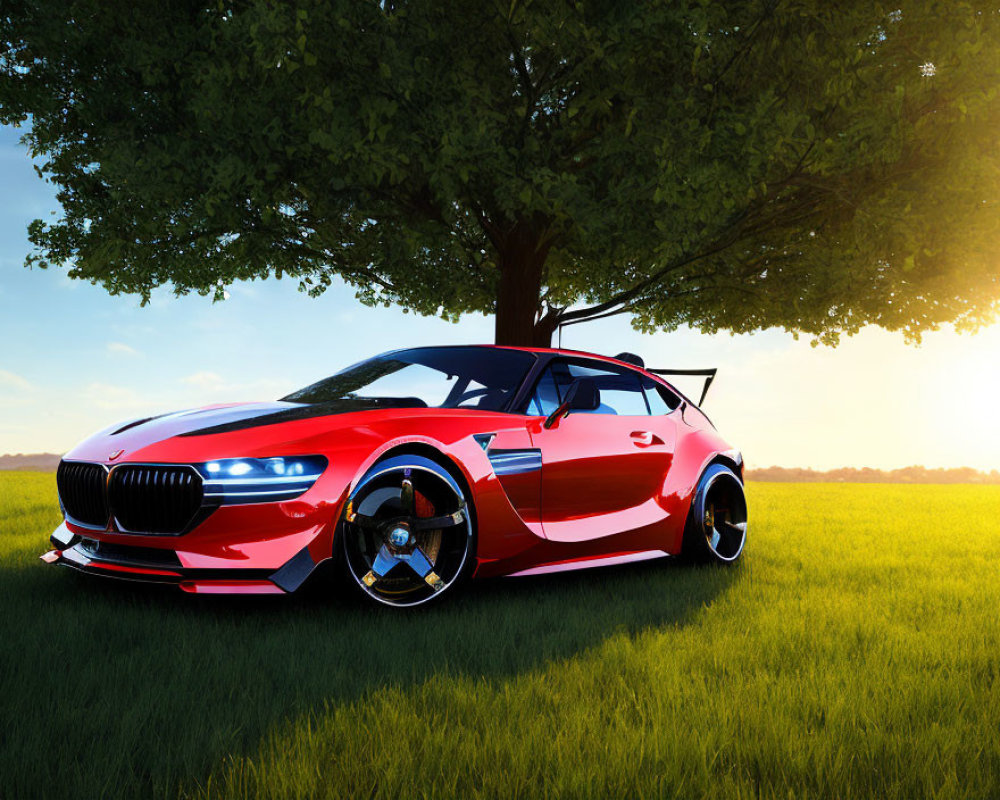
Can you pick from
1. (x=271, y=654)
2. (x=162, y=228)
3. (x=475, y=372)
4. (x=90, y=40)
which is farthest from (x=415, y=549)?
(x=90, y=40)

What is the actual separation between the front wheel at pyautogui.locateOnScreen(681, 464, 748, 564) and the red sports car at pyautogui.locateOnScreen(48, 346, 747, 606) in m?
0.04

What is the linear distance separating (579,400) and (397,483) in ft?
4.72

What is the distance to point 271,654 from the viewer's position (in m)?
3.55

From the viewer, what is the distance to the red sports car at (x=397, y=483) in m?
4.15

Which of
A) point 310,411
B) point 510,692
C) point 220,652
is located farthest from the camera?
point 310,411

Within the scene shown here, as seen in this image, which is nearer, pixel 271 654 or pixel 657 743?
pixel 657 743

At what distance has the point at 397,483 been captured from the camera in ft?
14.8

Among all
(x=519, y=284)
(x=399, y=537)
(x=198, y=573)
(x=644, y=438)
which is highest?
(x=519, y=284)

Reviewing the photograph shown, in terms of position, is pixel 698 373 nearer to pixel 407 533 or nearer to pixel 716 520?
pixel 716 520

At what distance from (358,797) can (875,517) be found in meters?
9.79

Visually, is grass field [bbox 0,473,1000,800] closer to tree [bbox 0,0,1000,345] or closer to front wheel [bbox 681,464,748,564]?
front wheel [bbox 681,464,748,564]

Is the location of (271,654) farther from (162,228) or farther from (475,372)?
(162,228)

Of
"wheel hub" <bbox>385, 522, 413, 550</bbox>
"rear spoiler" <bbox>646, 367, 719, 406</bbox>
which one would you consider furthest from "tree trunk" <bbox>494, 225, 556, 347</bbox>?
"wheel hub" <bbox>385, 522, 413, 550</bbox>

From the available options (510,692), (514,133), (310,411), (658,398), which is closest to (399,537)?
(310,411)
